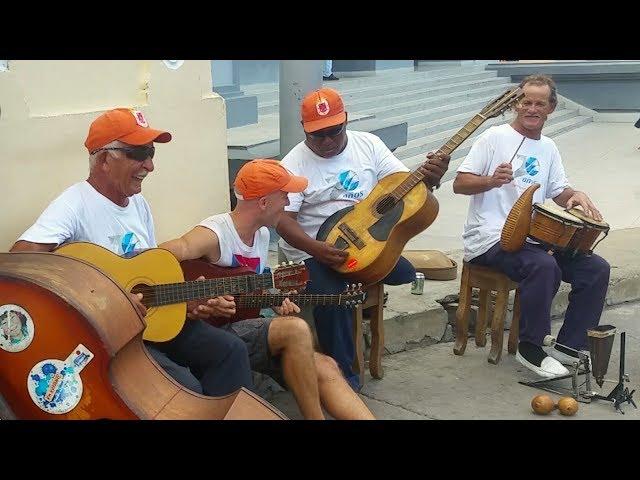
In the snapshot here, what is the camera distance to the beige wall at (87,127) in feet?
12.0

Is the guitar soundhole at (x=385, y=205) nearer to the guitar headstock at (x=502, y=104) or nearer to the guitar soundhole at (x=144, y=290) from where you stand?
the guitar headstock at (x=502, y=104)

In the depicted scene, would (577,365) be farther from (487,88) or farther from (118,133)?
(487,88)

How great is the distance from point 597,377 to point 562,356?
439mm

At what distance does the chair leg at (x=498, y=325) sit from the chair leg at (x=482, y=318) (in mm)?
123

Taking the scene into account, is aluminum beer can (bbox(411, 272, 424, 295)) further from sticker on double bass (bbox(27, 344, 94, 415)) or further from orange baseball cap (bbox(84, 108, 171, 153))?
sticker on double bass (bbox(27, 344, 94, 415))

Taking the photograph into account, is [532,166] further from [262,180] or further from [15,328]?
[15,328]

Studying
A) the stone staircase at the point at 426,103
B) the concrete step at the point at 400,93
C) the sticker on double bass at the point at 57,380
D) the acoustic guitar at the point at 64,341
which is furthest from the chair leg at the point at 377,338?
the concrete step at the point at 400,93

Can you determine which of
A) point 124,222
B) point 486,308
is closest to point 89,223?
point 124,222

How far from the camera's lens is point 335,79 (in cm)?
1102

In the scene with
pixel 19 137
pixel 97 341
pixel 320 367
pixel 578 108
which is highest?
pixel 19 137

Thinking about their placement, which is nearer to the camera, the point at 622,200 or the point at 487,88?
the point at 622,200

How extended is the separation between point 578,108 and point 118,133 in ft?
37.3

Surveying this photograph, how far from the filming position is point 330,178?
4387 millimetres

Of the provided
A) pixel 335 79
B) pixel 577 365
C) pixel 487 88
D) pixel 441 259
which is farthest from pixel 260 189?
pixel 487 88
